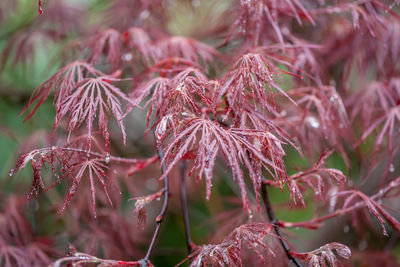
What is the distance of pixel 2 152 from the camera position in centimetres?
188

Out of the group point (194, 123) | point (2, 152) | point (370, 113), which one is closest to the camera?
point (194, 123)

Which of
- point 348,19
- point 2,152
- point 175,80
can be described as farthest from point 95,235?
point 348,19

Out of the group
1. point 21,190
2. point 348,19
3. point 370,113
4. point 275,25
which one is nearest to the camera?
point 275,25

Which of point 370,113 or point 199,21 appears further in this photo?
point 199,21

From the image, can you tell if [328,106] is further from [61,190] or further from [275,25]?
[61,190]

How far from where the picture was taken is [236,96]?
2.34ft

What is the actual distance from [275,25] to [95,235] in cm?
79

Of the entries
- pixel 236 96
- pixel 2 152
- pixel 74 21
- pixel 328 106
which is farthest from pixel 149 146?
pixel 236 96

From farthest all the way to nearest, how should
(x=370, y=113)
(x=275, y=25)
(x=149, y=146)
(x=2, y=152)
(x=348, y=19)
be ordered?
(x=2, y=152) < (x=149, y=146) < (x=348, y=19) < (x=370, y=113) < (x=275, y=25)

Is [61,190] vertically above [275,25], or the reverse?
[275,25]

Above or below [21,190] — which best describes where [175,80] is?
above

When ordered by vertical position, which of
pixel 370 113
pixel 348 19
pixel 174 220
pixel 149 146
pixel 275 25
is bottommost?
pixel 174 220

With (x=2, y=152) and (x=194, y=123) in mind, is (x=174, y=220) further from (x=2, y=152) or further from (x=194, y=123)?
(x=194, y=123)

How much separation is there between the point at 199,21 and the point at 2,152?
1157mm
